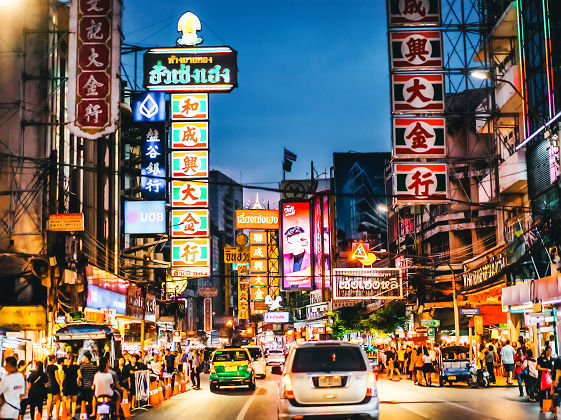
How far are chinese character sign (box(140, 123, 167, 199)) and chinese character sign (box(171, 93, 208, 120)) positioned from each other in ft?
9.79

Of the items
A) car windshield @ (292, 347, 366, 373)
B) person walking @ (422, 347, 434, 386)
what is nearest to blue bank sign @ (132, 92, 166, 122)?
person walking @ (422, 347, 434, 386)

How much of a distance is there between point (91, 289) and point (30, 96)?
371 inches

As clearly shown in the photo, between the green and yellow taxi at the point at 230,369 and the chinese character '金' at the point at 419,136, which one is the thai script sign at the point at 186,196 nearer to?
the green and yellow taxi at the point at 230,369

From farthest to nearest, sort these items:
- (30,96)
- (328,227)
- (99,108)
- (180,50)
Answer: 1. (328,227)
2. (180,50)
3. (30,96)
4. (99,108)

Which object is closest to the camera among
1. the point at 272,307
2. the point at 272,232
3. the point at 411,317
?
the point at 411,317

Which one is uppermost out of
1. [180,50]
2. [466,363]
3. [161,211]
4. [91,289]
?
[180,50]

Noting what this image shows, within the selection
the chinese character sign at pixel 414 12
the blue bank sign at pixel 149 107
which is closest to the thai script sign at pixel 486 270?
the chinese character sign at pixel 414 12

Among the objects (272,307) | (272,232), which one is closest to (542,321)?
(272,232)

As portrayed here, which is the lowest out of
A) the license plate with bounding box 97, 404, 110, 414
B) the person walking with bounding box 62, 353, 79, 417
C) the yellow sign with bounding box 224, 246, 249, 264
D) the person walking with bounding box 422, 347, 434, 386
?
the person walking with bounding box 422, 347, 434, 386

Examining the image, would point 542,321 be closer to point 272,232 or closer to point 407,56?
point 407,56

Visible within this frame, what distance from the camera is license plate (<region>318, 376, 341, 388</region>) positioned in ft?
47.7

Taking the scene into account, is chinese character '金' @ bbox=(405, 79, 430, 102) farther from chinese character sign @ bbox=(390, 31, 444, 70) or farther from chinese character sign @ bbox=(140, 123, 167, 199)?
chinese character sign @ bbox=(140, 123, 167, 199)

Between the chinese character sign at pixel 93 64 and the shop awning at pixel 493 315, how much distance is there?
25.4 m

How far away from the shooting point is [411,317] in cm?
6469
